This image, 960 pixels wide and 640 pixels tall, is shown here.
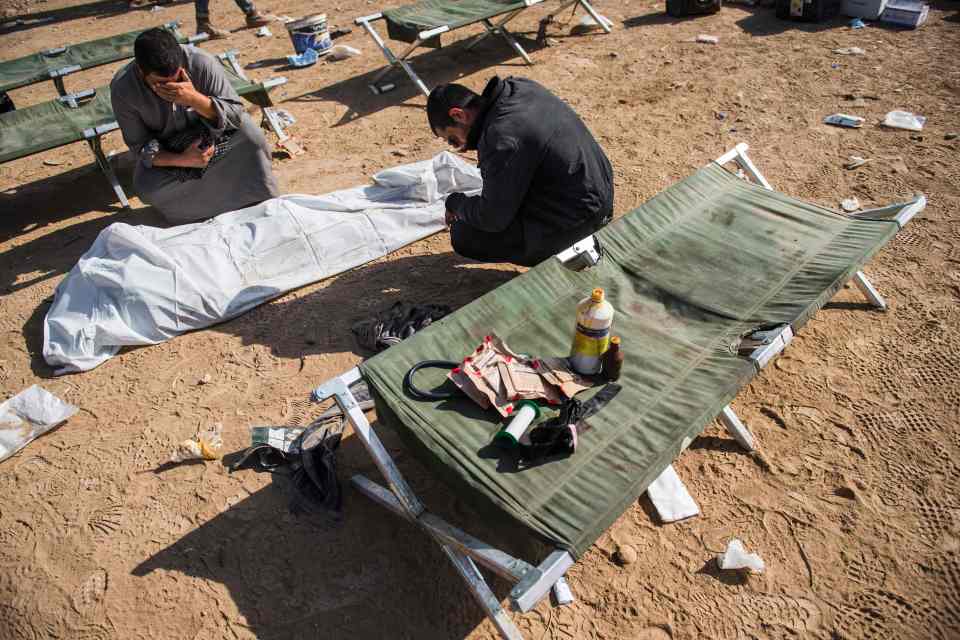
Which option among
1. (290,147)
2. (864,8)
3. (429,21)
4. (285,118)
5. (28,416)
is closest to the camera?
(28,416)

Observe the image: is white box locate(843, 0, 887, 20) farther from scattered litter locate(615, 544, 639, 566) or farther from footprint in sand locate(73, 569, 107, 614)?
footprint in sand locate(73, 569, 107, 614)

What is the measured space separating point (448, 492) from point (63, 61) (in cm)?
625

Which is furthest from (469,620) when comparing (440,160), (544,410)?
(440,160)

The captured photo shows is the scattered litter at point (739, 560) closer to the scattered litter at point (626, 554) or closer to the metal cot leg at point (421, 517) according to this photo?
the scattered litter at point (626, 554)

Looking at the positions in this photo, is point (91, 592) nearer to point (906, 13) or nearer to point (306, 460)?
point (306, 460)

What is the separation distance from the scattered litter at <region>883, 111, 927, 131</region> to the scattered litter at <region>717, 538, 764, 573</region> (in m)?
3.91

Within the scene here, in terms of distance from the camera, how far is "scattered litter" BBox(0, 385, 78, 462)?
9.51 feet

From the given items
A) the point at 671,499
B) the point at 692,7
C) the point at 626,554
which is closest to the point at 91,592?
the point at 626,554

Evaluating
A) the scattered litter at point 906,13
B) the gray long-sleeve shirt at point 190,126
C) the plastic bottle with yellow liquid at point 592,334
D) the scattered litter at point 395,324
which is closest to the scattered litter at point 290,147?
the gray long-sleeve shirt at point 190,126

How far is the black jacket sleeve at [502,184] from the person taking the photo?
275cm

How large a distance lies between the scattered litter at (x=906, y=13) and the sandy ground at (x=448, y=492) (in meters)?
1.61

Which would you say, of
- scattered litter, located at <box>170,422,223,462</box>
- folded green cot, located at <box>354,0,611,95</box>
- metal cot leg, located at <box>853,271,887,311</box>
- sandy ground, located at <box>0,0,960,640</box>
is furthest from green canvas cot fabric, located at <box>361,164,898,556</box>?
folded green cot, located at <box>354,0,611,95</box>

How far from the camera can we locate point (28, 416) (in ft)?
9.79

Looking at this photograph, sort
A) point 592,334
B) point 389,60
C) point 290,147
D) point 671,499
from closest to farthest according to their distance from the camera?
point 592,334
point 671,499
point 290,147
point 389,60
